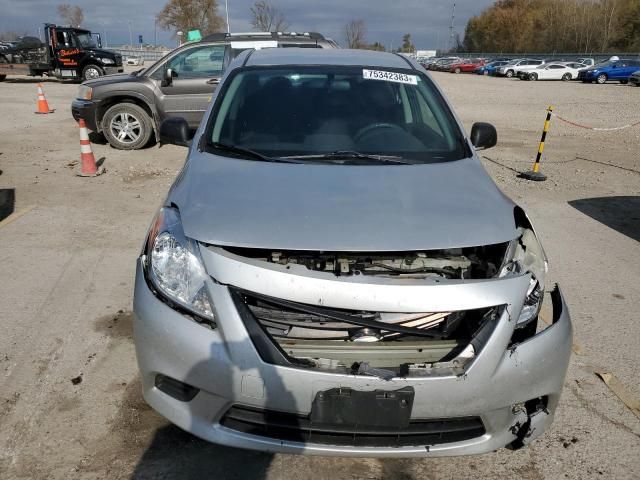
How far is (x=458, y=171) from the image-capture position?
2898 mm

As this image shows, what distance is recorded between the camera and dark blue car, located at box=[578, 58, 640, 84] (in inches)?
1382

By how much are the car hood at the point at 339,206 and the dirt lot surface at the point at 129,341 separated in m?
1.06

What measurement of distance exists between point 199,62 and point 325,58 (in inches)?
234

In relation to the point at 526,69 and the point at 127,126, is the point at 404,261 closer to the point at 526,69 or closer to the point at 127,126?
the point at 127,126

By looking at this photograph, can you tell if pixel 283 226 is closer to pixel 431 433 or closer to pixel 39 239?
pixel 431 433

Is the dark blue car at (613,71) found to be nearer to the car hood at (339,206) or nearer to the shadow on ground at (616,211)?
the shadow on ground at (616,211)

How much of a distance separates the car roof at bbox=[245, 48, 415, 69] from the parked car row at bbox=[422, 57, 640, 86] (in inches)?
1392

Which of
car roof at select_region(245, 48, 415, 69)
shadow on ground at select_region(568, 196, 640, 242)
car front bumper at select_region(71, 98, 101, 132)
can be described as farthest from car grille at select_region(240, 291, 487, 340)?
car front bumper at select_region(71, 98, 101, 132)

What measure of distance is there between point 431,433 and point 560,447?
94 cm

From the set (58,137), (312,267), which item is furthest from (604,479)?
(58,137)

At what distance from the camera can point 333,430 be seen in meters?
1.96

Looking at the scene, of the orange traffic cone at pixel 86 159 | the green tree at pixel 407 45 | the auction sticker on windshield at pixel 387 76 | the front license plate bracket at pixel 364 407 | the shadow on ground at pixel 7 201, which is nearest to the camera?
the front license plate bracket at pixel 364 407

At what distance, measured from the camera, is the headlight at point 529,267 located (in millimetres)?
2137

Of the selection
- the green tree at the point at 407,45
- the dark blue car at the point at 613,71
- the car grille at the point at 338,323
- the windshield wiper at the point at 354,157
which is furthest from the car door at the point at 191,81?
the green tree at the point at 407,45
